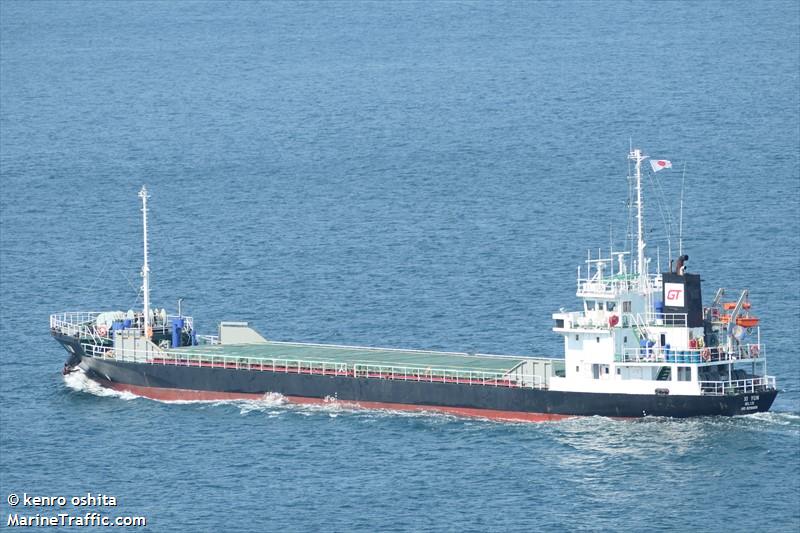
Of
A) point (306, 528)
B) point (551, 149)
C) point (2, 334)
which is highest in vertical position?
point (551, 149)

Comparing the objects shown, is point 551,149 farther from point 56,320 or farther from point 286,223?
point 56,320

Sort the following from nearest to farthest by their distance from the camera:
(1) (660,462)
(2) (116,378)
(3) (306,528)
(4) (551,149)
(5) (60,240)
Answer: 1. (3) (306,528)
2. (1) (660,462)
3. (2) (116,378)
4. (5) (60,240)
5. (4) (551,149)

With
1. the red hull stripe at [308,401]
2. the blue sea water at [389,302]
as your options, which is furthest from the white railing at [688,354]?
the red hull stripe at [308,401]

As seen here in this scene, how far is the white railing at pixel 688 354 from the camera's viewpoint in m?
107

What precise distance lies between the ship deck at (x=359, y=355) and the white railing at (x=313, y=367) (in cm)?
33

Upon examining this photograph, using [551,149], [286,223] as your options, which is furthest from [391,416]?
[551,149]

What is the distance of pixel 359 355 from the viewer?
120 metres

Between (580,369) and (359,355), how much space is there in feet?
52.1

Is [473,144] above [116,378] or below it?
above

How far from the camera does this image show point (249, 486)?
100375 mm

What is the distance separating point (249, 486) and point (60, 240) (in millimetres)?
66372

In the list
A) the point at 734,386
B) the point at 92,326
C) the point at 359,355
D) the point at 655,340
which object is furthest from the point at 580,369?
the point at 92,326

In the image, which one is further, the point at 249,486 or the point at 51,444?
the point at 51,444

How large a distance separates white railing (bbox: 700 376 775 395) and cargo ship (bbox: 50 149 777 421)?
50mm
